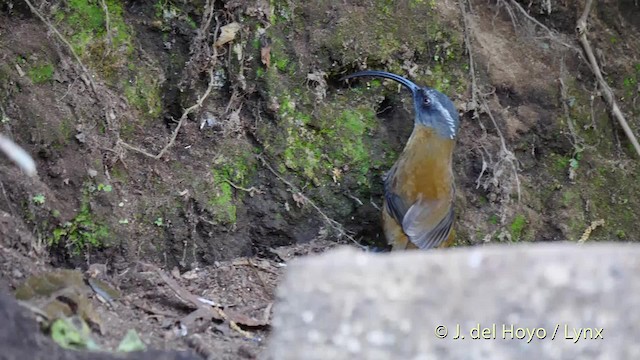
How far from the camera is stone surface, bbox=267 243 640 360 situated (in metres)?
2.84

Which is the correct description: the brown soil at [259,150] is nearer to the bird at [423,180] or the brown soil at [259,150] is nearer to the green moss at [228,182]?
the green moss at [228,182]

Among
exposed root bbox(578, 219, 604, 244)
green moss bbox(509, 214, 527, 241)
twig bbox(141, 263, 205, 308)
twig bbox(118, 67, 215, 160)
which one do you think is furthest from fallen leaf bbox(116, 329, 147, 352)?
exposed root bbox(578, 219, 604, 244)

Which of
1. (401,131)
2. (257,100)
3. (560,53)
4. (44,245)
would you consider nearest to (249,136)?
(257,100)

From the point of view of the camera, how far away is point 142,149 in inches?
209

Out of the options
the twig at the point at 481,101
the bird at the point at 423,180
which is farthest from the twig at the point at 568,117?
the bird at the point at 423,180

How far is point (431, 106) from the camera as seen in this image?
5688 millimetres

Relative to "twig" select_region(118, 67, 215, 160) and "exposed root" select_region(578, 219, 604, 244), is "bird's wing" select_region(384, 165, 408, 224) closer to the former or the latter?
"twig" select_region(118, 67, 215, 160)

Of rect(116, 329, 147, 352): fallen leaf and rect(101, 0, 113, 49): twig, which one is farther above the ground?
rect(101, 0, 113, 49): twig

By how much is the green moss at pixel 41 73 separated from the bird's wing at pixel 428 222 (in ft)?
7.50

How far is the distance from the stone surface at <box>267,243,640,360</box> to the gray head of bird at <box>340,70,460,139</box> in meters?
2.88

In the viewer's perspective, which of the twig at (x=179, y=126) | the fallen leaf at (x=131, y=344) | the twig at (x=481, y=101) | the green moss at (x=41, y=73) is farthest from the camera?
the twig at (x=481, y=101)

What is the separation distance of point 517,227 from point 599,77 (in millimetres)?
1245

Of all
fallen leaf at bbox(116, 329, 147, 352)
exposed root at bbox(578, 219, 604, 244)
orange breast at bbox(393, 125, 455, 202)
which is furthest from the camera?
exposed root at bbox(578, 219, 604, 244)

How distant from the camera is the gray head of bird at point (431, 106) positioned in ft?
18.7
